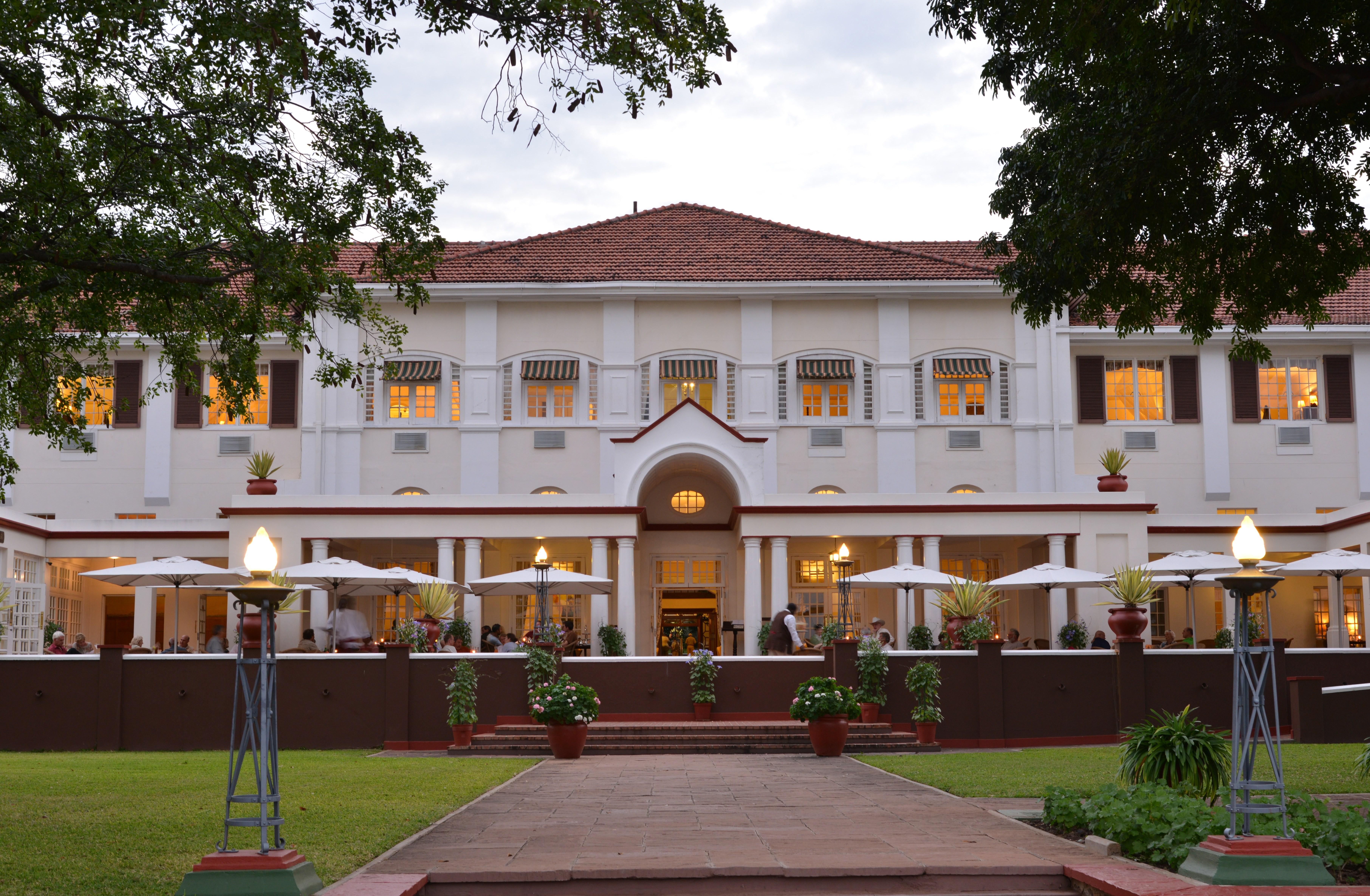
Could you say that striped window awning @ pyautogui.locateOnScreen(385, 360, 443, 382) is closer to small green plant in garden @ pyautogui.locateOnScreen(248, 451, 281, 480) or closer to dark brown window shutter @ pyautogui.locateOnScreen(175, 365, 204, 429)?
small green plant in garden @ pyautogui.locateOnScreen(248, 451, 281, 480)

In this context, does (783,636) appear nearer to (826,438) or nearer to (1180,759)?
(826,438)

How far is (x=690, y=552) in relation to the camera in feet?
100

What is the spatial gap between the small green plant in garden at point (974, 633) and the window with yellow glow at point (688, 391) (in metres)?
12.2

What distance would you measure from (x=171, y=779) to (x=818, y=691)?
8290 mm

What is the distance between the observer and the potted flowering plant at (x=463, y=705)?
1895 cm

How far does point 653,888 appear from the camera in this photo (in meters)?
7.93

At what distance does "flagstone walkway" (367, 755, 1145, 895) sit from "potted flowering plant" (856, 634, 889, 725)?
6057 millimetres

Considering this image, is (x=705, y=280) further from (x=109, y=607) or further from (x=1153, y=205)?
(x=1153, y=205)

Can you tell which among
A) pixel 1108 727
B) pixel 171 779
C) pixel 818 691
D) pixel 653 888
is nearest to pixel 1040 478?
pixel 1108 727

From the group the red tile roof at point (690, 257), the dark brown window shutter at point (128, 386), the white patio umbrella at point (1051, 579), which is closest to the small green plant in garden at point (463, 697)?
the white patio umbrella at point (1051, 579)

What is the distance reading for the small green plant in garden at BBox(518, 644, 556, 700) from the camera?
778 inches

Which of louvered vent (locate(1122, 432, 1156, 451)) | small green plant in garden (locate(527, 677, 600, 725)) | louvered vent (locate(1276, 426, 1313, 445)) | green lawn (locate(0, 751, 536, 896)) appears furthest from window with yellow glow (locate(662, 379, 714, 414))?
green lawn (locate(0, 751, 536, 896))

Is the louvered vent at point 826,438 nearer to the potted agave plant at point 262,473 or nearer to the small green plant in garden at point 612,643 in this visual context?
the small green plant in garden at point 612,643

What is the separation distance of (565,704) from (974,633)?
6.80 meters
